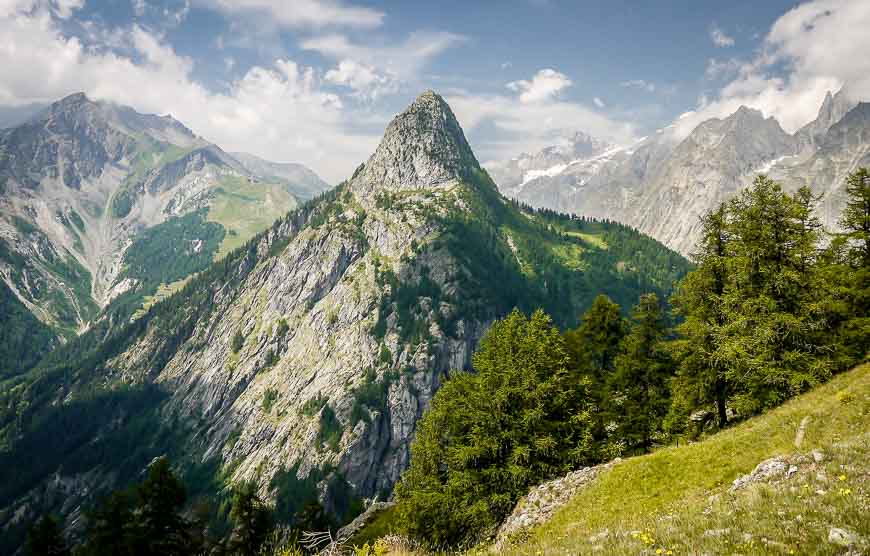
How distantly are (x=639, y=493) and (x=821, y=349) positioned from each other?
15531 millimetres

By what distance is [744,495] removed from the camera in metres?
13.8

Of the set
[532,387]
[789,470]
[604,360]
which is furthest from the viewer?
[604,360]

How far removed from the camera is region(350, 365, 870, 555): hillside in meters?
9.77

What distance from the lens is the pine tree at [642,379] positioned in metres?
37.5

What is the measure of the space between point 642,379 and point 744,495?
26.3 meters

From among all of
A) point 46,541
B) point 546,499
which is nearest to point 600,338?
point 546,499

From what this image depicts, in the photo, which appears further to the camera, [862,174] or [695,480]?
[862,174]

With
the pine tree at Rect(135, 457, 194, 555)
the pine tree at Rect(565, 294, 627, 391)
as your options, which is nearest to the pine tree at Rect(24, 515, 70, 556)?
the pine tree at Rect(135, 457, 194, 555)

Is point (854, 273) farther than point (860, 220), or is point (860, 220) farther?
point (860, 220)

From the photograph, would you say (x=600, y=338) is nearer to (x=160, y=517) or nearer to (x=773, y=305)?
(x=773, y=305)

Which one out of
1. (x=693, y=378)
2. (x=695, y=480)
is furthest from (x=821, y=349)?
(x=695, y=480)

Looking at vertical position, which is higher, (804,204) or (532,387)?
(804,204)

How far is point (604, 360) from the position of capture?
43.4 m

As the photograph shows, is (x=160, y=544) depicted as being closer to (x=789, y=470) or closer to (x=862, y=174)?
(x=789, y=470)
